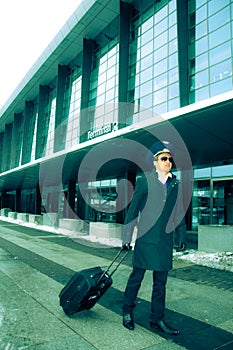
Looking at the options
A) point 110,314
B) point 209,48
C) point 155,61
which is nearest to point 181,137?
point 110,314

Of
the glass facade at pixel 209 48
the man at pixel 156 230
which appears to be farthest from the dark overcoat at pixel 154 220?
the glass facade at pixel 209 48

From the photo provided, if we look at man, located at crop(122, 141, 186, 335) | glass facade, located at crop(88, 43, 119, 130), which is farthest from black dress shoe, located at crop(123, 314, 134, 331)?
glass facade, located at crop(88, 43, 119, 130)

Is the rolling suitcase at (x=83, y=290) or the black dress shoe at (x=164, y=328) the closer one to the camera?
the black dress shoe at (x=164, y=328)

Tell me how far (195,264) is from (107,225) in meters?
5.76

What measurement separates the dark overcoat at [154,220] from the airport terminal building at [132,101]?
413 cm

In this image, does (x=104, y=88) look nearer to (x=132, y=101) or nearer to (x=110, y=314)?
(x=132, y=101)

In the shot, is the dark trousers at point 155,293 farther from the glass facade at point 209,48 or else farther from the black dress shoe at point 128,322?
the glass facade at point 209,48

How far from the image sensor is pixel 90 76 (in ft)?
87.7

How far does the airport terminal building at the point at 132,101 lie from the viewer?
1035 cm

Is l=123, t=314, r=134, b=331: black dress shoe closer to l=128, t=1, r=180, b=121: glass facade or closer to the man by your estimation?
the man

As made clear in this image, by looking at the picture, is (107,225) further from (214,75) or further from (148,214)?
(214,75)

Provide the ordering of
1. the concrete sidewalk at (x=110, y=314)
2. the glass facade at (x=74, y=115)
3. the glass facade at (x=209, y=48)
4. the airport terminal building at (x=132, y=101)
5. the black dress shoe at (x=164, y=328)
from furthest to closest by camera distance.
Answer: the glass facade at (x=74, y=115), the glass facade at (x=209, y=48), the airport terminal building at (x=132, y=101), the black dress shoe at (x=164, y=328), the concrete sidewalk at (x=110, y=314)

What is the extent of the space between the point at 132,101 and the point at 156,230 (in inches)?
756

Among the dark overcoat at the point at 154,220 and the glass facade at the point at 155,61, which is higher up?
the glass facade at the point at 155,61
